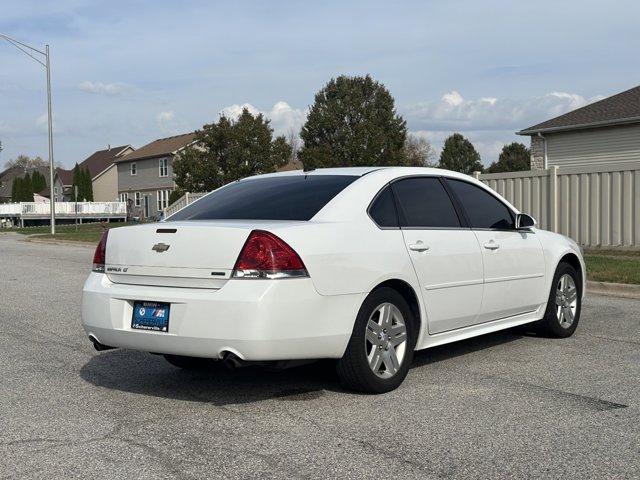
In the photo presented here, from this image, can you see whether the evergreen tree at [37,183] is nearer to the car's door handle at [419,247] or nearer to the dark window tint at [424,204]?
the dark window tint at [424,204]

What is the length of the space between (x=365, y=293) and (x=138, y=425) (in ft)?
5.54

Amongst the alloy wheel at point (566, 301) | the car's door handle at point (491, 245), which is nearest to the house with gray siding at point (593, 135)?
the alloy wheel at point (566, 301)

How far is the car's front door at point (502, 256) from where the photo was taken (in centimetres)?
676

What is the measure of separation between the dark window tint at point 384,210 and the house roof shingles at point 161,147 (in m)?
57.0

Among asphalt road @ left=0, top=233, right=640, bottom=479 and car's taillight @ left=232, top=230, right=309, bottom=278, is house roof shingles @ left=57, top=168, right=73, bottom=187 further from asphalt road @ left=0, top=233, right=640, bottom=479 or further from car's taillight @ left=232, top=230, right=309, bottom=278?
car's taillight @ left=232, top=230, right=309, bottom=278

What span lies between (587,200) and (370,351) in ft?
41.6

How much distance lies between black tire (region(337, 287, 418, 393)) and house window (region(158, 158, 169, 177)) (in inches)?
2395

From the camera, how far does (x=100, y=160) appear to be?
8450 cm

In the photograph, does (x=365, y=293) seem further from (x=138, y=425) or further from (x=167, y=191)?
(x=167, y=191)

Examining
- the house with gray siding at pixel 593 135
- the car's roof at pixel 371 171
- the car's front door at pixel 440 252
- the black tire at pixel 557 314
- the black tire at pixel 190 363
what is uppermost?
the house with gray siding at pixel 593 135

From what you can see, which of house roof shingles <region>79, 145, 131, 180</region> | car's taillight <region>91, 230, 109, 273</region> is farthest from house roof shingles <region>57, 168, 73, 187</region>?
car's taillight <region>91, 230, 109, 273</region>

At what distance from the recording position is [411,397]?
18.2 ft

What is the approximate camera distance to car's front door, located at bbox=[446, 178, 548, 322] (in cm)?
676

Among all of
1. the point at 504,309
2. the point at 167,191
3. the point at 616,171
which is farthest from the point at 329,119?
the point at 504,309
